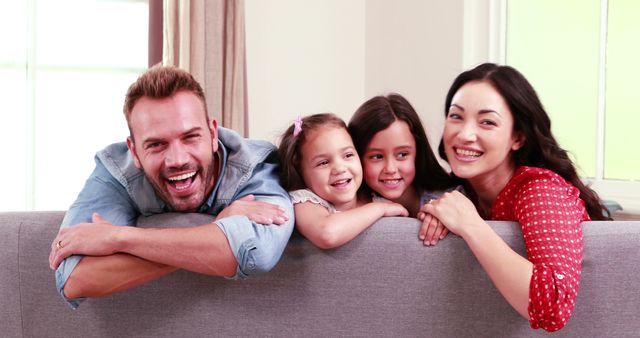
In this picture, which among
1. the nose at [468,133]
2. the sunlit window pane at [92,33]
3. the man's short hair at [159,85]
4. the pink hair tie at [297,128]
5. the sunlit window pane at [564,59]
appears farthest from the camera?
the sunlit window pane at [92,33]

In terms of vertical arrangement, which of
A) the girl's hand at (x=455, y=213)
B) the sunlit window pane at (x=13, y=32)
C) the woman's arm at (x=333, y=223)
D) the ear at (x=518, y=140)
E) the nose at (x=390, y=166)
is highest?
the sunlit window pane at (x=13, y=32)

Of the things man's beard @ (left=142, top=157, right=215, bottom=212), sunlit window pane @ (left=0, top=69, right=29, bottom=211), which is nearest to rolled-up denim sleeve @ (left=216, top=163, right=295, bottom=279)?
man's beard @ (left=142, top=157, right=215, bottom=212)

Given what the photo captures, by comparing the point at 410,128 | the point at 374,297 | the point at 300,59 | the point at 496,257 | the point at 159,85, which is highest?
the point at 300,59

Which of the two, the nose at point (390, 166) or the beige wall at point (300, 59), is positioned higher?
the beige wall at point (300, 59)

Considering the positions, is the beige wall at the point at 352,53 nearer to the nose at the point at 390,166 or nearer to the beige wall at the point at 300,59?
the beige wall at the point at 300,59

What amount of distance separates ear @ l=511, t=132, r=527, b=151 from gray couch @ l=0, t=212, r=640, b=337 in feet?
1.36

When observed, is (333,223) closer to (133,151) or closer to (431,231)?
(431,231)

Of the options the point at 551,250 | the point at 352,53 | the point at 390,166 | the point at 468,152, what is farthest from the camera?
the point at 352,53

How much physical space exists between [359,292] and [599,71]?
2622mm

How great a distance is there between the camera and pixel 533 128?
2104 millimetres

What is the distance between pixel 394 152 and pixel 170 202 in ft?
2.24

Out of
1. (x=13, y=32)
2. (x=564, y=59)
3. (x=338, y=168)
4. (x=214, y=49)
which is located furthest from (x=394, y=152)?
(x=13, y=32)

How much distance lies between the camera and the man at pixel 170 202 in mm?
1683

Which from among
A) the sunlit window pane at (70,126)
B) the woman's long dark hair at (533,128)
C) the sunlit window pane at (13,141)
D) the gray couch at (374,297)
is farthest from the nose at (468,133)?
the sunlit window pane at (13,141)
